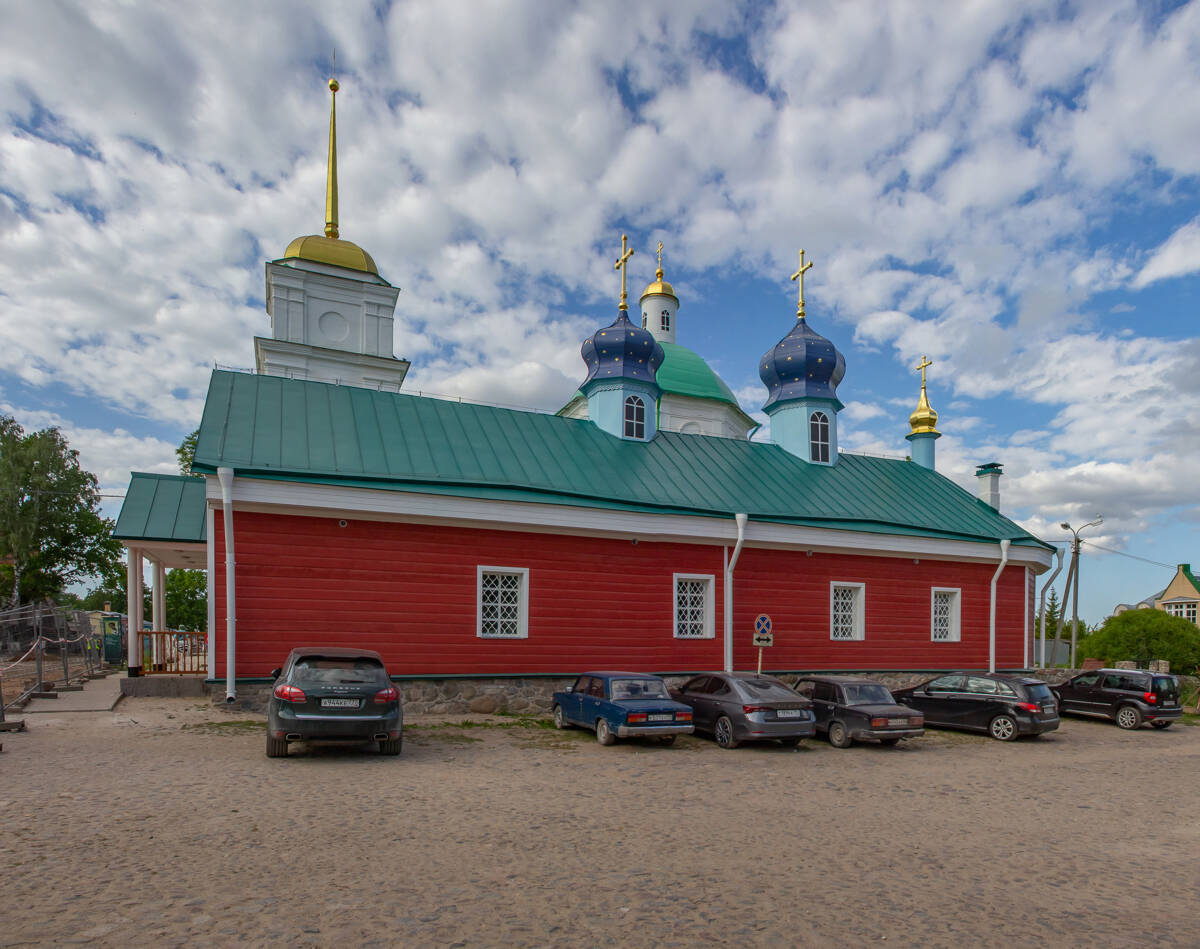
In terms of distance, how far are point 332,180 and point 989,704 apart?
30.9 meters

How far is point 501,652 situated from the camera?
634 inches

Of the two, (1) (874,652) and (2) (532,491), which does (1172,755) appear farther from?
(2) (532,491)

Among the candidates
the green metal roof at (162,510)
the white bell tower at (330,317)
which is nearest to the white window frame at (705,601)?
the green metal roof at (162,510)

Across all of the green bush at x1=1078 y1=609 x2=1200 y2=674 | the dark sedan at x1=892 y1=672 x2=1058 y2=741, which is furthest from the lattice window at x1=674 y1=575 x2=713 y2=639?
the green bush at x1=1078 y1=609 x2=1200 y2=674

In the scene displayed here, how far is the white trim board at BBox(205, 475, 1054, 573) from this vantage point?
47.7 feet

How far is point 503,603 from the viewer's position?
16.5 m

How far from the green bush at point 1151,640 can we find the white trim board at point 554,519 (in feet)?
79.9

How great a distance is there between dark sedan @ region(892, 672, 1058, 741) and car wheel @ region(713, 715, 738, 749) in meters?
5.65

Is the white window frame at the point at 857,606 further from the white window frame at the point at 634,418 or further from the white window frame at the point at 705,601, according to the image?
the white window frame at the point at 634,418

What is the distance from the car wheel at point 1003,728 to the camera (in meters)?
15.5

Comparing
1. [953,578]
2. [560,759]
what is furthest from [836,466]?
[560,759]

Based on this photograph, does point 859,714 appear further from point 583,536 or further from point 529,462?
point 529,462

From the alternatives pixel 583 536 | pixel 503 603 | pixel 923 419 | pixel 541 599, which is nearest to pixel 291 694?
pixel 503 603

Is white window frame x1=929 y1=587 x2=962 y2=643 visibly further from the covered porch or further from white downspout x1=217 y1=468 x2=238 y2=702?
the covered porch
